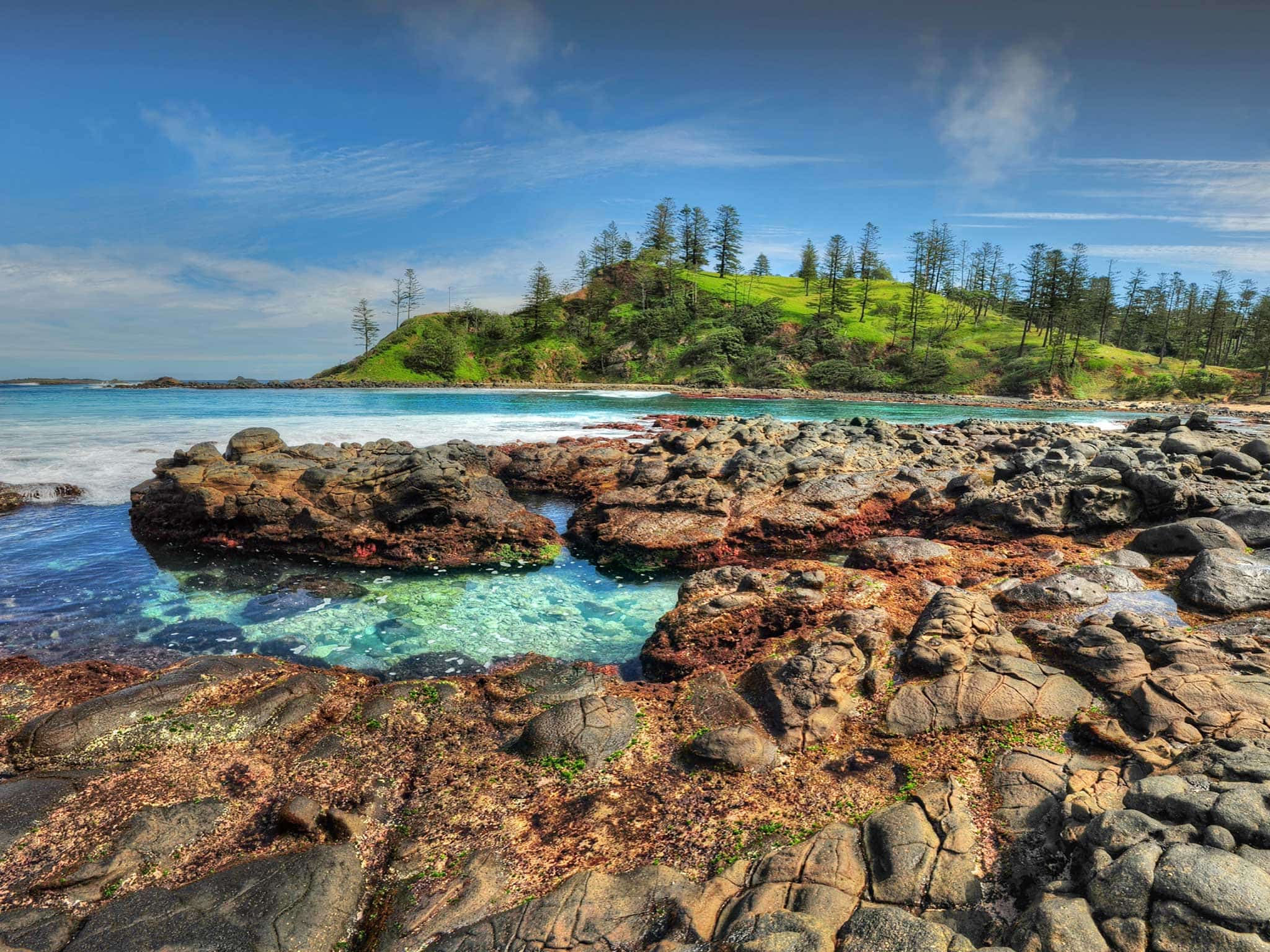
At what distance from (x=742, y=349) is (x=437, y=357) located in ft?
174

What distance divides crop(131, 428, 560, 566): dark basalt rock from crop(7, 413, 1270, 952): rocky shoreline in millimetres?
6441

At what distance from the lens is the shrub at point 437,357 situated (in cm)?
10231

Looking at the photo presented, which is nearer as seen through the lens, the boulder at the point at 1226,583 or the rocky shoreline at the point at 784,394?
the boulder at the point at 1226,583

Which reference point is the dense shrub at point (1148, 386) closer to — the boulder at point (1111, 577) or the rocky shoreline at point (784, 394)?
the rocky shoreline at point (784, 394)

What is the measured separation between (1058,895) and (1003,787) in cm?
A: 189

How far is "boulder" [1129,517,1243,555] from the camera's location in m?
10.7

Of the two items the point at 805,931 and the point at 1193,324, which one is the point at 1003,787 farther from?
the point at 1193,324

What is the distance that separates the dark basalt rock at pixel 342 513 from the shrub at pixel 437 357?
293 feet

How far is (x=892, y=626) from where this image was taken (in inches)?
342

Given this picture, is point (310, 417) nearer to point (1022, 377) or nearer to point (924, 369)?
point (924, 369)

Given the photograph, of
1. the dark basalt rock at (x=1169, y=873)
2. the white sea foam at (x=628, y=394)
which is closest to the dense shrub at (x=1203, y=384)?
the white sea foam at (x=628, y=394)

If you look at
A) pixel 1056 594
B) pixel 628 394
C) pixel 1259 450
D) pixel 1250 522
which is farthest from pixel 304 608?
pixel 628 394

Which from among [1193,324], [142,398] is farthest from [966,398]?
[142,398]

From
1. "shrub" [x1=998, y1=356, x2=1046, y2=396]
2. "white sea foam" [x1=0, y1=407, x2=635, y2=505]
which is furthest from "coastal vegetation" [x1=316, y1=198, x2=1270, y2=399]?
"white sea foam" [x1=0, y1=407, x2=635, y2=505]
